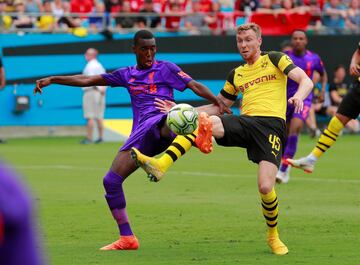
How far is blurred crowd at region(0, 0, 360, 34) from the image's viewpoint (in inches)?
1088

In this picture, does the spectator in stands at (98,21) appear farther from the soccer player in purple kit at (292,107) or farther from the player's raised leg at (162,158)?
the player's raised leg at (162,158)

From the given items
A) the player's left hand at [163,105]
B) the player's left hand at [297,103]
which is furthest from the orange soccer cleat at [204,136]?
the player's left hand at [297,103]

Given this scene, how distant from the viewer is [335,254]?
8156 millimetres

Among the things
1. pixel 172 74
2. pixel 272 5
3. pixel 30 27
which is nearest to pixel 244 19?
pixel 272 5

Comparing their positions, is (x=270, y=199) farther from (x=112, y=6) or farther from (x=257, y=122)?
(x=112, y=6)

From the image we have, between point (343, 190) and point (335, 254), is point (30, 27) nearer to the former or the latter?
point (343, 190)

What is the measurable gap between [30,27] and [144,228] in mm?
18428

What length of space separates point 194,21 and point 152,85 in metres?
20.5

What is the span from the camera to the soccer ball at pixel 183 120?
308 inches

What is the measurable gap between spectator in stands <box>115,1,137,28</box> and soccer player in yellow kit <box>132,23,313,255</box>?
19.4 metres

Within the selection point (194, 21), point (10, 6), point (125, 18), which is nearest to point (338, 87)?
point (194, 21)

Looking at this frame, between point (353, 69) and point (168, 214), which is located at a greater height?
point (353, 69)

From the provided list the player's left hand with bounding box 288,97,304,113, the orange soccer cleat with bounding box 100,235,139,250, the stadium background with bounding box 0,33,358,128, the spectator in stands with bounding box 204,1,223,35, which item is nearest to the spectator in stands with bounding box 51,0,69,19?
the stadium background with bounding box 0,33,358,128

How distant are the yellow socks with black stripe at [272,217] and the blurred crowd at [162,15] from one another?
1991 cm
